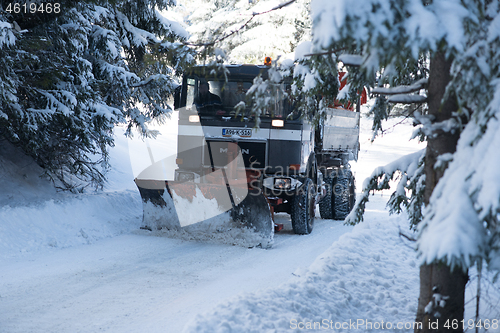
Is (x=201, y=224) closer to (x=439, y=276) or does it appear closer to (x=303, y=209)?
(x=303, y=209)

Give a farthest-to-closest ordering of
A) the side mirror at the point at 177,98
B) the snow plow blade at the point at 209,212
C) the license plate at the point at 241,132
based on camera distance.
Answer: the side mirror at the point at 177,98, the license plate at the point at 241,132, the snow plow blade at the point at 209,212

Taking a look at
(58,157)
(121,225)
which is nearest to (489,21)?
(121,225)

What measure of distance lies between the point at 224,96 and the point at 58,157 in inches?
145

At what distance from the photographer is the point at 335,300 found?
13.0 feet

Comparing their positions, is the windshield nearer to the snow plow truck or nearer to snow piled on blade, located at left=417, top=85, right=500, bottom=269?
the snow plow truck

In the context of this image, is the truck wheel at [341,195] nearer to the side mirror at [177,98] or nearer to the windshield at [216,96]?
the windshield at [216,96]

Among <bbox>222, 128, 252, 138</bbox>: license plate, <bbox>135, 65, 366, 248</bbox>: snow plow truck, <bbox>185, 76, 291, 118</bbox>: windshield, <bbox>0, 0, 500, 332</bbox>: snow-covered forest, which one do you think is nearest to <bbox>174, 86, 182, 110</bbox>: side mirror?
<bbox>135, 65, 366, 248</bbox>: snow plow truck

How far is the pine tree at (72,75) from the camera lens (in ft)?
20.2

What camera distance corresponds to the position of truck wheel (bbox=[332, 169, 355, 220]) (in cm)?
923

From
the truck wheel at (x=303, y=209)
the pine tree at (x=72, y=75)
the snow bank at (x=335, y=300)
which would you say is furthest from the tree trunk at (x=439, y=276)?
the truck wheel at (x=303, y=209)

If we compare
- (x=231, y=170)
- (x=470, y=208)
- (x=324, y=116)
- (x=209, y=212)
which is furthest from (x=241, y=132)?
(x=470, y=208)

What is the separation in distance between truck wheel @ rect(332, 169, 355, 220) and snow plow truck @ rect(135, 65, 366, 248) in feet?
6.00

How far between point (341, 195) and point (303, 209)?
2.40 m

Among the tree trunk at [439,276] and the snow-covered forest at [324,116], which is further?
the tree trunk at [439,276]
